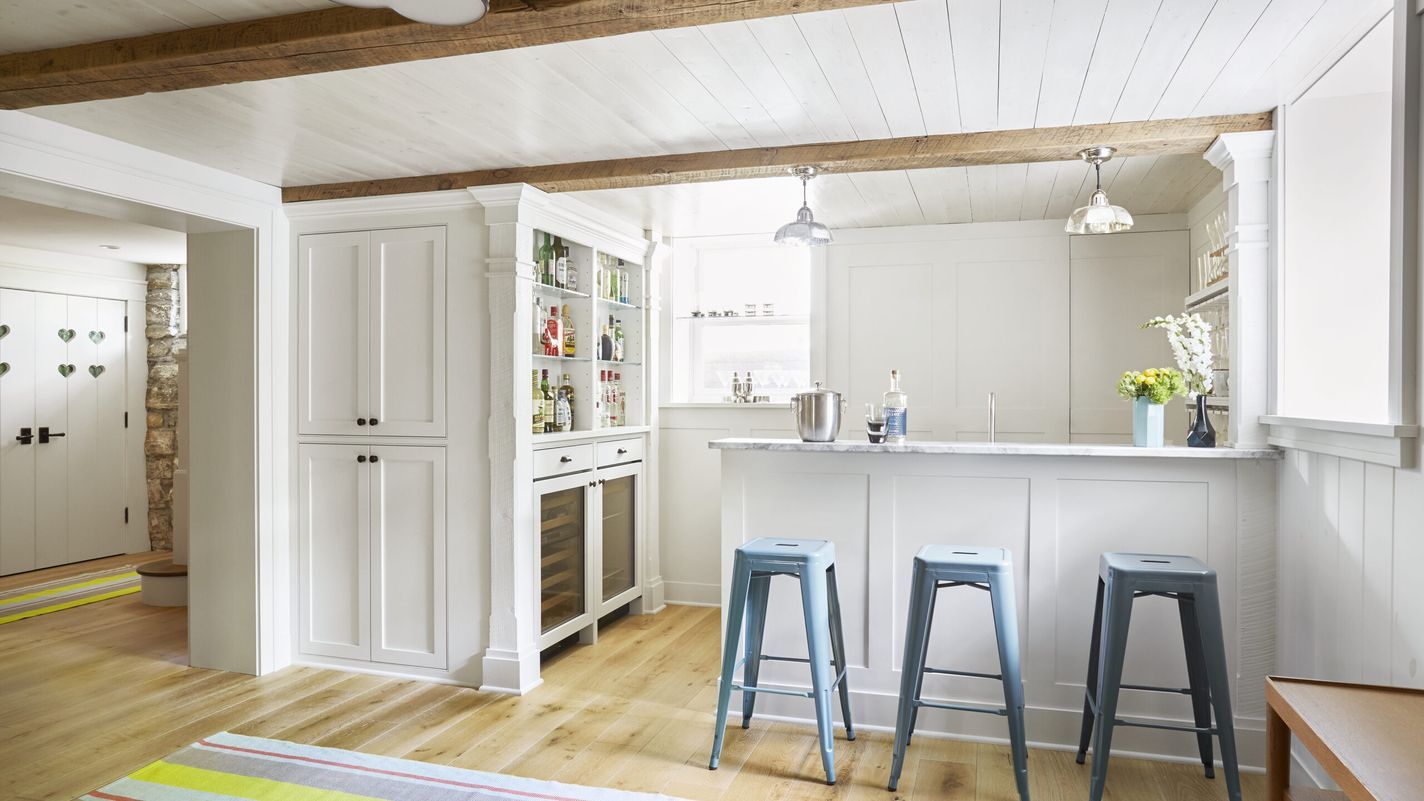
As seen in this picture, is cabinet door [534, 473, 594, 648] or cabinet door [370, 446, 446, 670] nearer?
cabinet door [370, 446, 446, 670]

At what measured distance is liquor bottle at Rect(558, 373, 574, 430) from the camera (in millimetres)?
4486

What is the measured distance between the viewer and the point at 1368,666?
2340 millimetres

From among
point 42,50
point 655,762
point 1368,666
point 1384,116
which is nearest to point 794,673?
point 655,762

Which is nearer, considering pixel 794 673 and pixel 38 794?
pixel 38 794

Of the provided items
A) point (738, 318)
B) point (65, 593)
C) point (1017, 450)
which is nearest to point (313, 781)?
point (1017, 450)

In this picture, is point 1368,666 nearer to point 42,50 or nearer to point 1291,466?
point 1291,466

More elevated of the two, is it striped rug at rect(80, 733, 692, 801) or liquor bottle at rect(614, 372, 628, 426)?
liquor bottle at rect(614, 372, 628, 426)

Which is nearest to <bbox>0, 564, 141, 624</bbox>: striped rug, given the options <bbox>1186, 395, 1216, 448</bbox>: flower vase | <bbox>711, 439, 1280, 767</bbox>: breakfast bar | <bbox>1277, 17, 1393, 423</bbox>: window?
<bbox>711, 439, 1280, 767</bbox>: breakfast bar

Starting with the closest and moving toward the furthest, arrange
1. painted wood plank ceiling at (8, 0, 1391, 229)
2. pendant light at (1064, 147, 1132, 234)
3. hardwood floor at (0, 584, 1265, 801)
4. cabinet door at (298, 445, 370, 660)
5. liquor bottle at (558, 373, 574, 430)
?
painted wood plank ceiling at (8, 0, 1391, 229) → hardwood floor at (0, 584, 1265, 801) → pendant light at (1064, 147, 1132, 234) → cabinet door at (298, 445, 370, 660) → liquor bottle at (558, 373, 574, 430)

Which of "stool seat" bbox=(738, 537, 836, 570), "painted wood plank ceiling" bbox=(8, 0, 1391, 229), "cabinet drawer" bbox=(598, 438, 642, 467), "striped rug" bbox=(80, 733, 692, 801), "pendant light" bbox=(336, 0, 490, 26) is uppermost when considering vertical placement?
"painted wood plank ceiling" bbox=(8, 0, 1391, 229)

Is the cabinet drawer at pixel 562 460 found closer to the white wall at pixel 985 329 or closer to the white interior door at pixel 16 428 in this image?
the white wall at pixel 985 329

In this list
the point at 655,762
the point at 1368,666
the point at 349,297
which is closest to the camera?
the point at 1368,666

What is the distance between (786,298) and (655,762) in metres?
3.05

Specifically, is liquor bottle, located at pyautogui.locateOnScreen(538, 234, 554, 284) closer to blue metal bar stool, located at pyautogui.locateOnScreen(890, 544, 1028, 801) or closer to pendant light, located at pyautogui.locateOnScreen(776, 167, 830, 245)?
pendant light, located at pyautogui.locateOnScreen(776, 167, 830, 245)
